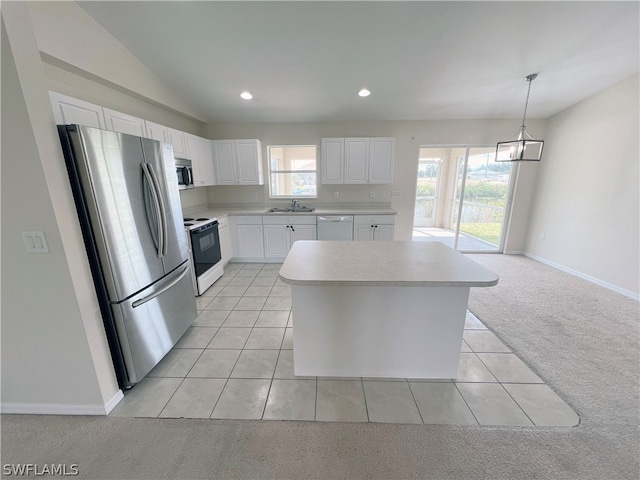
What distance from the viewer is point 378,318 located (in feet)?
5.90

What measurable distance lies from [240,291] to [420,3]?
3.58 metres

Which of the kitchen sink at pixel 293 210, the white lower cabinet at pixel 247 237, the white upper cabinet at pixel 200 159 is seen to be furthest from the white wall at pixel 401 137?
the white lower cabinet at pixel 247 237

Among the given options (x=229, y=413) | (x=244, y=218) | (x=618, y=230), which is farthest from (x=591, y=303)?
(x=244, y=218)

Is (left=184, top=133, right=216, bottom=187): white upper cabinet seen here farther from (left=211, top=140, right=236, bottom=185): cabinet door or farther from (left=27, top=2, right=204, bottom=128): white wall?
(left=27, top=2, right=204, bottom=128): white wall

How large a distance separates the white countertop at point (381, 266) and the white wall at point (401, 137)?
106 inches

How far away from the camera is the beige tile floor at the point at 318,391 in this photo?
161cm

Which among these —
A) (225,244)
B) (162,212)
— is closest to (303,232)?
(225,244)

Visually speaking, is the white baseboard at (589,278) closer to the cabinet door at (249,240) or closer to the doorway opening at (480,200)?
the doorway opening at (480,200)

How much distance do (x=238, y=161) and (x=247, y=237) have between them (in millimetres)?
1364

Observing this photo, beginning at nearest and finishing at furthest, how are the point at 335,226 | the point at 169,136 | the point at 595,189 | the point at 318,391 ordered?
the point at 318,391, the point at 169,136, the point at 595,189, the point at 335,226

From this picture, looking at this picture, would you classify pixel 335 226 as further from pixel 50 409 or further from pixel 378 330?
pixel 50 409

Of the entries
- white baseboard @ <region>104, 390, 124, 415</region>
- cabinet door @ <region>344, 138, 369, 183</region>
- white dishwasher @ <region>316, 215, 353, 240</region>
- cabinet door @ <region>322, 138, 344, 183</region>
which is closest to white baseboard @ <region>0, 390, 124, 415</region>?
white baseboard @ <region>104, 390, 124, 415</region>

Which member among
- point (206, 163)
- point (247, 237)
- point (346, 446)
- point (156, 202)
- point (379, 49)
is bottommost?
point (346, 446)

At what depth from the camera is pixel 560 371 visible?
1.97 metres
